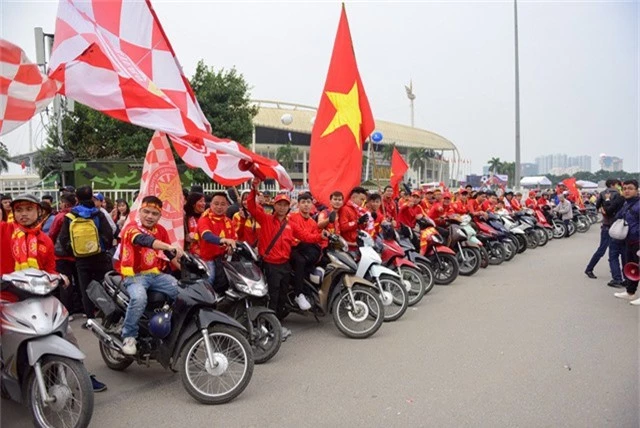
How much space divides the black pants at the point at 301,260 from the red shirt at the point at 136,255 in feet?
6.01

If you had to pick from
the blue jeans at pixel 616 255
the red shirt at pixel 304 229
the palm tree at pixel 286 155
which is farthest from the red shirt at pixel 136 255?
Answer: the palm tree at pixel 286 155

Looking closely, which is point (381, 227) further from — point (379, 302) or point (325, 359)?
point (325, 359)

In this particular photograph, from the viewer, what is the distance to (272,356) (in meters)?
5.13

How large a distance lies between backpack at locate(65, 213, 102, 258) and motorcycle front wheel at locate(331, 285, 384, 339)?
2869mm

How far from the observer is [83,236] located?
20.2ft

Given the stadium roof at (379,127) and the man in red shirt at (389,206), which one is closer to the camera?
the man in red shirt at (389,206)

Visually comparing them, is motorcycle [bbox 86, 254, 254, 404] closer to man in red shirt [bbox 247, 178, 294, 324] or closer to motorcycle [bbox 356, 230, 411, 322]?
man in red shirt [bbox 247, 178, 294, 324]

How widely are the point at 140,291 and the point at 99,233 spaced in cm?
246

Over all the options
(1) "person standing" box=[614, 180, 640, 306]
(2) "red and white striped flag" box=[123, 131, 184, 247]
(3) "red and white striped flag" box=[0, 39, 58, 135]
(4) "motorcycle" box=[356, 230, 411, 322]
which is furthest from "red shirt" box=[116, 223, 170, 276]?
(1) "person standing" box=[614, 180, 640, 306]

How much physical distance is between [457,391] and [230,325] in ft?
6.12

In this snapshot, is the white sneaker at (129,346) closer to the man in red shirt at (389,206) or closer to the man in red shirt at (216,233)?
the man in red shirt at (216,233)

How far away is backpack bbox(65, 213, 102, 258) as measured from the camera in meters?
6.14

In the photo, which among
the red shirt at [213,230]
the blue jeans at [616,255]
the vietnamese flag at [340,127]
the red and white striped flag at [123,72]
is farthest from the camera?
the blue jeans at [616,255]

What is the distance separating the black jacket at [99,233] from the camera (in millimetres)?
6340
